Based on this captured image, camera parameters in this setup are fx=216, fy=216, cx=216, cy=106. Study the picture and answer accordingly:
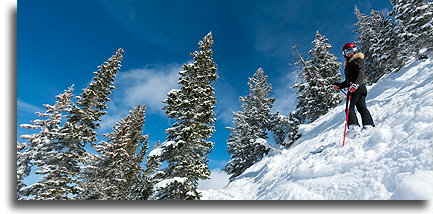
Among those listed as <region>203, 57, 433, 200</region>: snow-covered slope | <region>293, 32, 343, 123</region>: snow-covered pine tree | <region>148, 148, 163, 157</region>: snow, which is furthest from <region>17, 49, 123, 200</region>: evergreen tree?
<region>293, 32, 343, 123</region>: snow-covered pine tree

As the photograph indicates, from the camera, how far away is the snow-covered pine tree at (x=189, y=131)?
9.73 m

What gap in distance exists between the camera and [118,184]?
57.7 feet

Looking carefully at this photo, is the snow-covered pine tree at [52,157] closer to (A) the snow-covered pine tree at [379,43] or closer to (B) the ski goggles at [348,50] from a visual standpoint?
(B) the ski goggles at [348,50]

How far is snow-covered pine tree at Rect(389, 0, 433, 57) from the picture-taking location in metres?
12.6

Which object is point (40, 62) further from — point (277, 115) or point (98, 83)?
point (277, 115)

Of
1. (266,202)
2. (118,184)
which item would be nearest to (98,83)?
(118,184)

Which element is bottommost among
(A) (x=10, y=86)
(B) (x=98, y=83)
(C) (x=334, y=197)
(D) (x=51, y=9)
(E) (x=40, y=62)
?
(C) (x=334, y=197)

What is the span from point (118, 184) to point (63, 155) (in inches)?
254

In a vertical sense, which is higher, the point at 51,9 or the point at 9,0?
the point at 51,9

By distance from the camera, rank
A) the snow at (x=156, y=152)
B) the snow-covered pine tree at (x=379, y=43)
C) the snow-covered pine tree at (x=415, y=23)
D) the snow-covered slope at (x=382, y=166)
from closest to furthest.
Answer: the snow-covered slope at (x=382, y=166) → the snow at (x=156, y=152) → the snow-covered pine tree at (x=415, y=23) → the snow-covered pine tree at (x=379, y=43)

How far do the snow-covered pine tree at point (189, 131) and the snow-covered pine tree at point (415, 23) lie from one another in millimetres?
11813

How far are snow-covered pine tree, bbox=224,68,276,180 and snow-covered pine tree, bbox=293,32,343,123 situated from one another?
8.96ft

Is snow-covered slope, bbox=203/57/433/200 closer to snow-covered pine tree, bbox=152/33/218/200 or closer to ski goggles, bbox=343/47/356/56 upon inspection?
ski goggles, bbox=343/47/356/56

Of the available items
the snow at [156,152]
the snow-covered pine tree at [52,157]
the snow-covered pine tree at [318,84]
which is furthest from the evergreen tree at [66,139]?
the snow-covered pine tree at [318,84]
